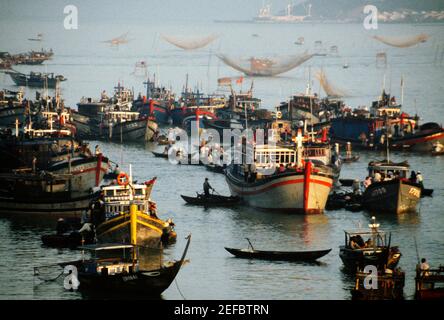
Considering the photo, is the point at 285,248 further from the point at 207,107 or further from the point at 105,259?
the point at 207,107

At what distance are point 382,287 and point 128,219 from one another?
9181 millimetres

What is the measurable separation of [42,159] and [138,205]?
16958 millimetres

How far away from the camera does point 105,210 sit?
43.0 m

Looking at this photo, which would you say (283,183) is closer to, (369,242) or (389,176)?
(389,176)

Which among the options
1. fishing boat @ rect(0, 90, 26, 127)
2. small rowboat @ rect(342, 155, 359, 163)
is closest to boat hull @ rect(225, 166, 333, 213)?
small rowboat @ rect(342, 155, 359, 163)

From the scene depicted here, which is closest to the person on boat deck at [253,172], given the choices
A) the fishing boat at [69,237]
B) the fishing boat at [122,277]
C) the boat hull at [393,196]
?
the boat hull at [393,196]

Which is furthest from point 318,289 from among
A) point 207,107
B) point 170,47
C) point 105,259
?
point 170,47

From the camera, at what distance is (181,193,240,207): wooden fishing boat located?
5234 centimetres

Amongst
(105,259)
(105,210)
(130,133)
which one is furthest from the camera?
(130,133)

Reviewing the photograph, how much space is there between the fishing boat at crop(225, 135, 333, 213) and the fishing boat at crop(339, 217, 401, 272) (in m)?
9.53

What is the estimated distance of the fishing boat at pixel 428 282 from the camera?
34.4 metres

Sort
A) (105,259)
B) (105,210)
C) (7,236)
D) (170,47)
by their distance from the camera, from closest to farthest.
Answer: (105,259), (105,210), (7,236), (170,47)

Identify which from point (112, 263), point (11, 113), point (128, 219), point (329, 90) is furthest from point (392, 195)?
point (329, 90)

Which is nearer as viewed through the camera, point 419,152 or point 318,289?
point 318,289
